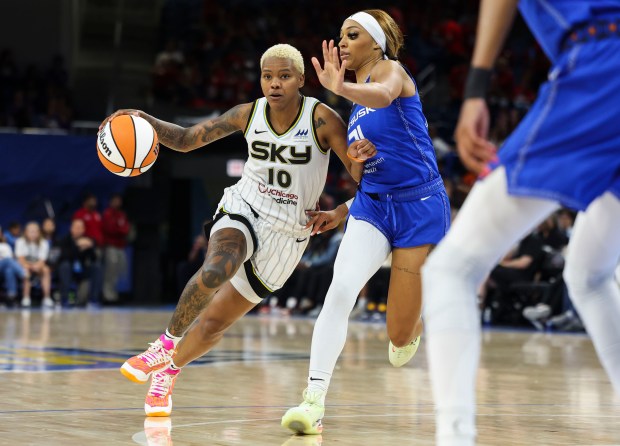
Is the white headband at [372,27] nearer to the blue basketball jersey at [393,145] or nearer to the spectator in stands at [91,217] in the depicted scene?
the blue basketball jersey at [393,145]

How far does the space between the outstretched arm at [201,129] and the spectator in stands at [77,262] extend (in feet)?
42.6

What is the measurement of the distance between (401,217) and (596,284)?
2042 mm

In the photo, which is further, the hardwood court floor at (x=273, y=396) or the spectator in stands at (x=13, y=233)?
the spectator in stands at (x=13, y=233)

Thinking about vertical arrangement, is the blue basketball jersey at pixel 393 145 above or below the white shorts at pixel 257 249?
above

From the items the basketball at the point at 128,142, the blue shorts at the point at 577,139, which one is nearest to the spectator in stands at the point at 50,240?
the basketball at the point at 128,142

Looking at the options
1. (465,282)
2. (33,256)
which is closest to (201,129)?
(465,282)

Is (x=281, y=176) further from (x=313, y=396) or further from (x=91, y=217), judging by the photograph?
(x=91, y=217)

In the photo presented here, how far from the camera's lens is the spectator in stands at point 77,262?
61.5 feet

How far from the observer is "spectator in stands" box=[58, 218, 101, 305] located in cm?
1875

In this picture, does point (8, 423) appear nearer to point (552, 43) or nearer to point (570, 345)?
point (552, 43)

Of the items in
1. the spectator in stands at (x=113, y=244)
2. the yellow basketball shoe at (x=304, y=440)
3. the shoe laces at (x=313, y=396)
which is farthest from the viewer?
the spectator in stands at (x=113, y=244)

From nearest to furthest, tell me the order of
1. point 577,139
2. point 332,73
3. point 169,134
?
point 577,139, point 332,73, point 169,134

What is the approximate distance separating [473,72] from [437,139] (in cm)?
1515

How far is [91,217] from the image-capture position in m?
19.3
